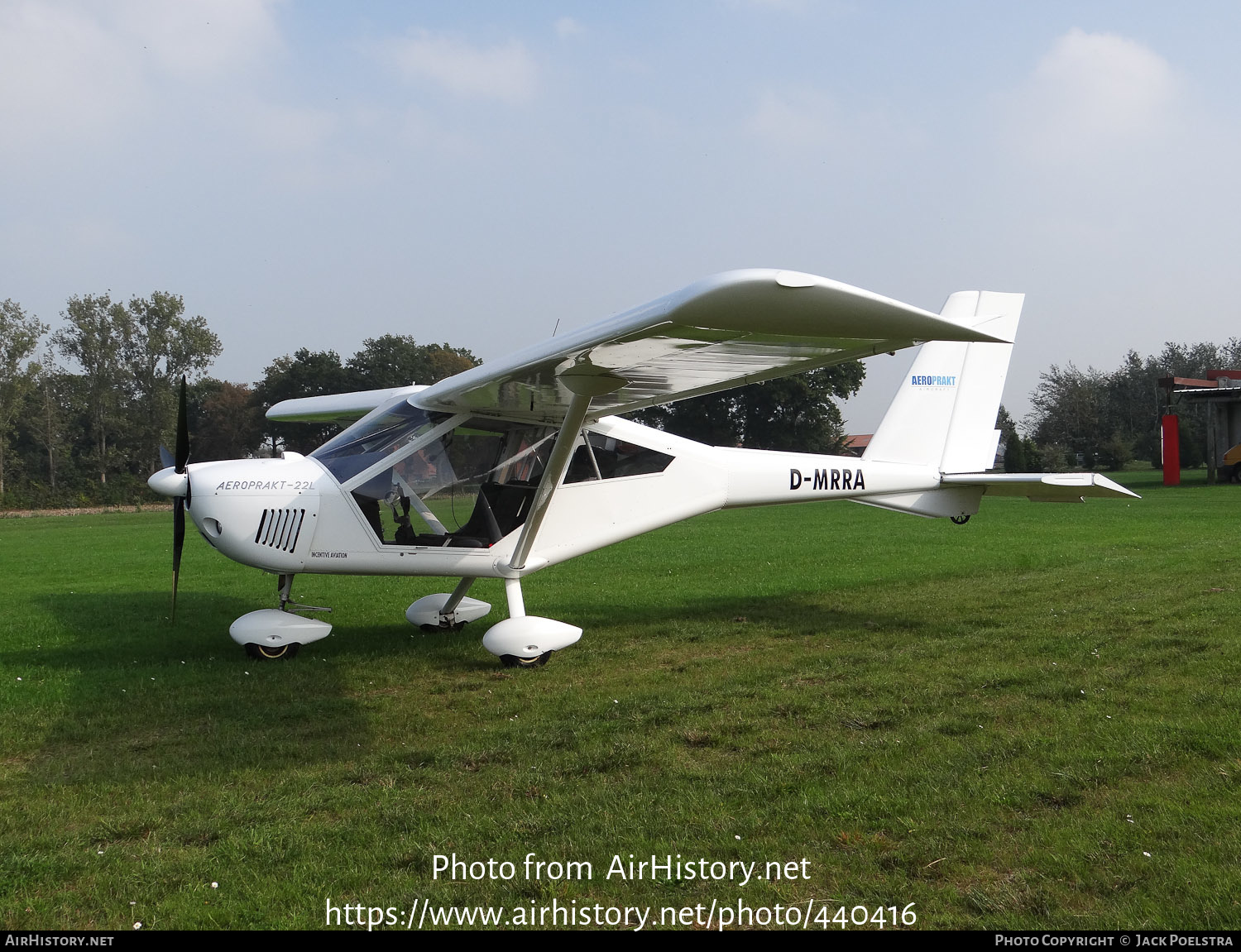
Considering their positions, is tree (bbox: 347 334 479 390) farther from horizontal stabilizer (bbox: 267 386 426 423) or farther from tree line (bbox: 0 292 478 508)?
horizontal stabilizer (bbox: 267 386 426 423)

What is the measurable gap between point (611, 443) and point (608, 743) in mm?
3618

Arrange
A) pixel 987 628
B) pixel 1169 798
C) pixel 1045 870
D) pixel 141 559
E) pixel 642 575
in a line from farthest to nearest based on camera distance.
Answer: pixel 141 559
pixel 642 575
pixel 987 628
pixel 1169 798
pixel 1045 870

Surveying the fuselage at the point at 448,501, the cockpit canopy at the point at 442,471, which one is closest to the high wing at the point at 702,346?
the cockpit canopy at the point at 442,471

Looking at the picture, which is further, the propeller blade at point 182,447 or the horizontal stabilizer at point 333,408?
the horizontal stabilizer at point 333,408

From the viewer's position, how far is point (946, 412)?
9445 mm

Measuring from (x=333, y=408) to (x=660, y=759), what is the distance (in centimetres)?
675

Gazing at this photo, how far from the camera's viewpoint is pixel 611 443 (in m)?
8.00

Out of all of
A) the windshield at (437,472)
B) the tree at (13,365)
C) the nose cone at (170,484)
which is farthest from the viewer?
the tree at (13,365)

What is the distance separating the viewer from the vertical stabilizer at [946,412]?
9383 mm

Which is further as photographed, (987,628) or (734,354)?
(987,628)

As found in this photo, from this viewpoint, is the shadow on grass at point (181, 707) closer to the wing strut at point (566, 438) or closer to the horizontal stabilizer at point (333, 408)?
the wing strut at point (566, 438)

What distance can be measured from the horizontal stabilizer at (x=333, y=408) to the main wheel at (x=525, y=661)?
11.3 feet

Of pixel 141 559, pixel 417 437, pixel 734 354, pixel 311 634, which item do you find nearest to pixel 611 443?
pixel 417 437

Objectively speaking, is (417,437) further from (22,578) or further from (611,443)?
(22,578)
